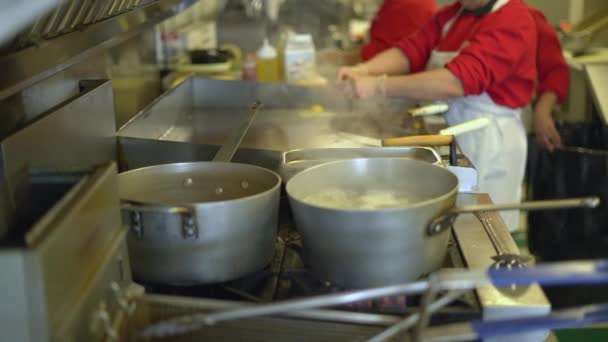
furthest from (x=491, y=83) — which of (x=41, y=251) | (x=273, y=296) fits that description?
(x=41, y=251)

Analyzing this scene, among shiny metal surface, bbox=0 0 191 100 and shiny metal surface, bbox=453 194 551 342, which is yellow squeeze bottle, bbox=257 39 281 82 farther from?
shiny metal surface, bbox=453 194 551 342

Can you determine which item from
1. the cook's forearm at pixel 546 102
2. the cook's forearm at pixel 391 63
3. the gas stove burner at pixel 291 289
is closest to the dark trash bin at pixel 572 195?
the cook's forearm at pixel 546 102

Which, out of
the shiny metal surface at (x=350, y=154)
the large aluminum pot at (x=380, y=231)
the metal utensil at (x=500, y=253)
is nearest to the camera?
the large aluminum pot at (x=380, y=231)

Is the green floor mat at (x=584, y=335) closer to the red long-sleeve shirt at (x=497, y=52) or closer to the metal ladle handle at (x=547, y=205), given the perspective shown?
the red long-sleeve shirt at (x=497, y=52)

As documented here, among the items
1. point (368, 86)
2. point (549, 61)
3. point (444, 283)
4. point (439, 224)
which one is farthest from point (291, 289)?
point (549, 61)

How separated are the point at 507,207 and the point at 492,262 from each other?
180 mm

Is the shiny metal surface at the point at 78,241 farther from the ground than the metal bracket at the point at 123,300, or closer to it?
farther from the ground

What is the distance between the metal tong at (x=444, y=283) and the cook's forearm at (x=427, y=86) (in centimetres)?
134

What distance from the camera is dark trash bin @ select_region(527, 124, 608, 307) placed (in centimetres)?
264

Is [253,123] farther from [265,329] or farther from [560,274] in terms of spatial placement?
[560,274]

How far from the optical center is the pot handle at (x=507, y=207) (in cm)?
86

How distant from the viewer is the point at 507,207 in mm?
890

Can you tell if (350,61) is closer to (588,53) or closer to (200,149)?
(588,53)

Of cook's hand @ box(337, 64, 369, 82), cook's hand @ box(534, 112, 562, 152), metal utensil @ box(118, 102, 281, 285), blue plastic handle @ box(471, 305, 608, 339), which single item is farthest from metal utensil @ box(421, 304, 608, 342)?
cook's hand @ box(534, 112, 562, 152)
